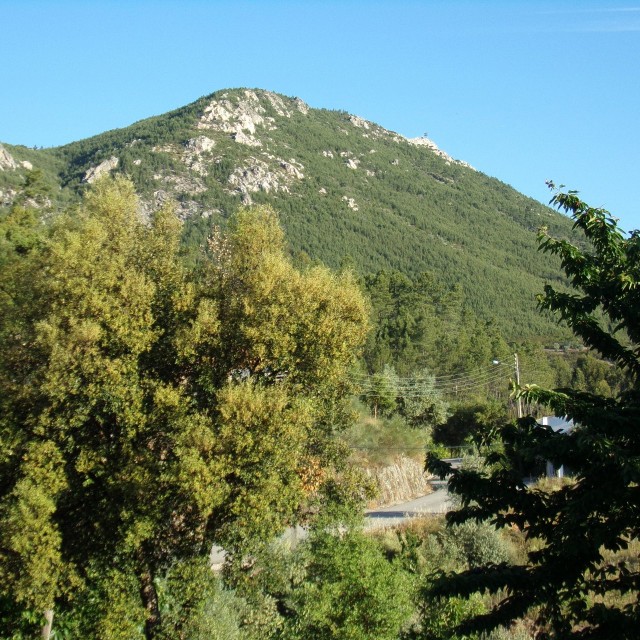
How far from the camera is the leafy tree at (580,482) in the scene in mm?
5818

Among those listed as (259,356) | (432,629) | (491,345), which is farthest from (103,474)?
(491,345)

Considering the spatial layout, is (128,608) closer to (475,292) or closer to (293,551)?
(293,551)

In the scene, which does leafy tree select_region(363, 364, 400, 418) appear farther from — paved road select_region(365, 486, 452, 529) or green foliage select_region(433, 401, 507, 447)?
paved road select_region(365, 486, 452, 529)

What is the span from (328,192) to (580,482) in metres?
124

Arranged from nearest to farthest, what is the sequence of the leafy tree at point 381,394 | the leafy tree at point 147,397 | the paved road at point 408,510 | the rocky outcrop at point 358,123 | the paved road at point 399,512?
1. the leafy tree at point 147,397
2. the paved road at point 399,512
3. the paved road at point 408,510
4. the leafy tree at point 381,394
5. the rocky outcrop at point 358,123

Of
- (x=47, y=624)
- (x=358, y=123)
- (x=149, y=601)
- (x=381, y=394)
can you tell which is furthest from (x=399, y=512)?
(x=358, y=123)

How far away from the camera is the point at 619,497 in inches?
231

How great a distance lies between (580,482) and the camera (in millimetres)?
6379

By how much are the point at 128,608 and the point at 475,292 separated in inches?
3453

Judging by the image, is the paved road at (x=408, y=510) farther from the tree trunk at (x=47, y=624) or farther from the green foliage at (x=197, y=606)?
the tree trunk at (x=47, y=624)

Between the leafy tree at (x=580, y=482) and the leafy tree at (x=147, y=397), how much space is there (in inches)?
170

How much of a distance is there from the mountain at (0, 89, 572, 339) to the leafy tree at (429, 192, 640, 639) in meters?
72.2

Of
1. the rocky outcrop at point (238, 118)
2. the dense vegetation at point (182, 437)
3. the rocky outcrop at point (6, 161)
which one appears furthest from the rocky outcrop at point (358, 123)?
the dense vegetation at point (182, 437)

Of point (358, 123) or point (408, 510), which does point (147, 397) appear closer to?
point (408, 510)
